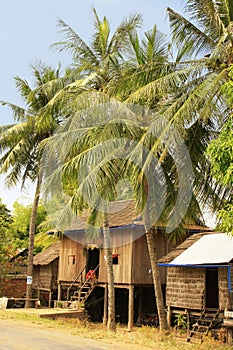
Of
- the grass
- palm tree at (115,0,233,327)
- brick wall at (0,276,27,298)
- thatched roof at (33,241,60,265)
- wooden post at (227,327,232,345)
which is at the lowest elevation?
wooden post at (227,327,232,345)

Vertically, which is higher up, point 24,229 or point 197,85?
point 197,85

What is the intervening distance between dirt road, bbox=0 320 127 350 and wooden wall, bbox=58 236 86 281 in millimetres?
10287

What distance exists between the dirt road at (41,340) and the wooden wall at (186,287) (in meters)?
6.22

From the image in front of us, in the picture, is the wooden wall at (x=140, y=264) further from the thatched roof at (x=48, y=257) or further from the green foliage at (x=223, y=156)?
the green foliage at (x=223, y=156)

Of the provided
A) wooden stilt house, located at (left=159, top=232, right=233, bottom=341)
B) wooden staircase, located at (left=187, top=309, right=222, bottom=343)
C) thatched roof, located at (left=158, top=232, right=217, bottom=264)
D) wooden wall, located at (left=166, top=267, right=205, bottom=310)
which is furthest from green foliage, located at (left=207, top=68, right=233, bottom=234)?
thatched roof, located at (left=158, top=232, right=217, bottom=264)

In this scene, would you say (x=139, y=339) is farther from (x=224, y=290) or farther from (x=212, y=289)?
(x=212, y=289)

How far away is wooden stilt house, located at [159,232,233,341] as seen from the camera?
1725 centimetres

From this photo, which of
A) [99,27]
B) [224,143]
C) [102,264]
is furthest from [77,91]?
[102,264]

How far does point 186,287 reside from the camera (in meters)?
19.0

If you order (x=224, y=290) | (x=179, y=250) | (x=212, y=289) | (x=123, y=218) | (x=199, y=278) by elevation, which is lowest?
(x=212, y=289)

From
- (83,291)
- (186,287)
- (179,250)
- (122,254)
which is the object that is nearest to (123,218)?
(122,254)

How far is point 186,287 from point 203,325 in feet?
5.29

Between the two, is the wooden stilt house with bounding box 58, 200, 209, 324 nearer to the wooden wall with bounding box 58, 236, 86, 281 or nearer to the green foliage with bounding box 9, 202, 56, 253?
the wooden wall with bounding box 58, 236, 86, 281

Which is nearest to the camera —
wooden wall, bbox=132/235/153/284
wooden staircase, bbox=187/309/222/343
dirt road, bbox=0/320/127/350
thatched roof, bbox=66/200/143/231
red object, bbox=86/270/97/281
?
dirt road, bbox=0/320/127/350
